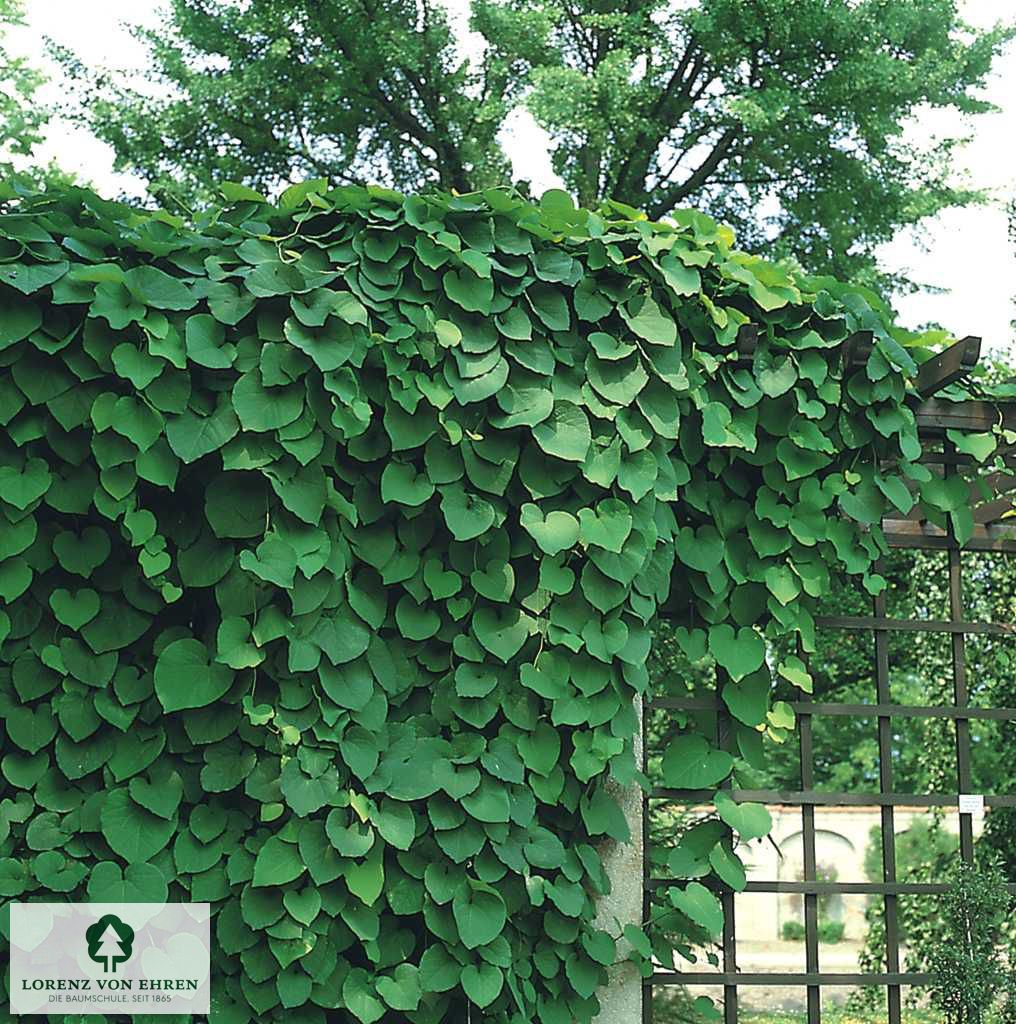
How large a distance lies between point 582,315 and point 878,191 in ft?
21.7

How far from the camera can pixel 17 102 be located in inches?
376

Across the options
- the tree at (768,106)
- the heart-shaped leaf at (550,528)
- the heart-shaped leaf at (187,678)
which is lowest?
the heart-shaped leaf at (187,678)

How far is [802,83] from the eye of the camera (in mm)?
8352

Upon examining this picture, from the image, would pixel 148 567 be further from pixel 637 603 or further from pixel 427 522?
pixel 637 603

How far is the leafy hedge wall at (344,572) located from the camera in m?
2.53

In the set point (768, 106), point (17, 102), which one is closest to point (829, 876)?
point (768, 106)

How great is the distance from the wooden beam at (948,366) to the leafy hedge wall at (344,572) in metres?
0.64

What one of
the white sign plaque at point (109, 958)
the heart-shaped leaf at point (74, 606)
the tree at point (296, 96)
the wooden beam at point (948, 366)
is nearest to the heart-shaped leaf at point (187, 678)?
the heart-shaped leaf at point (74, 606)

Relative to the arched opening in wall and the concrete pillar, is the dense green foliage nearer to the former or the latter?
the concrete pillar

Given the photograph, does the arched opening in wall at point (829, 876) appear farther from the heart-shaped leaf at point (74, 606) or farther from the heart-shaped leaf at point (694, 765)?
the heart-shaped leaf at point (74, 606)

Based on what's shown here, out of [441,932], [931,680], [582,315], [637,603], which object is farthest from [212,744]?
[931,680]

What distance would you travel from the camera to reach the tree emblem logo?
2533 mm

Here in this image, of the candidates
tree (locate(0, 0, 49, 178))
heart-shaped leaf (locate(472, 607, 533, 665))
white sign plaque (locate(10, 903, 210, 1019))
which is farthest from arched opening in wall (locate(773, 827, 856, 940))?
white sign plaque (locate(10, 903, 210, 1019))

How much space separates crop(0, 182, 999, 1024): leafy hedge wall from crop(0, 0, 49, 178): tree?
7.57 metres
